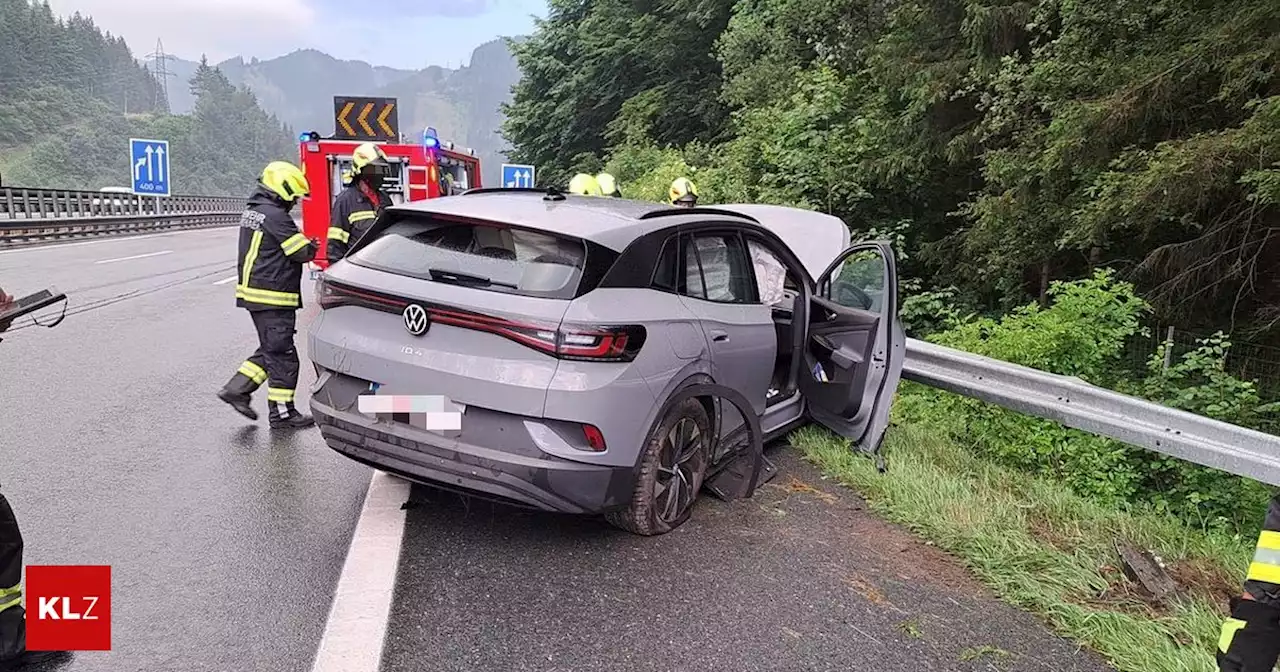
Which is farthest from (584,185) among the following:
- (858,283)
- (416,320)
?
(416,320)

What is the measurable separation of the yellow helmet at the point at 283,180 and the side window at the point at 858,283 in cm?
362

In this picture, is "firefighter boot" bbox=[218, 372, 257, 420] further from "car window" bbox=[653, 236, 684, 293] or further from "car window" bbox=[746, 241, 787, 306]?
"car window" bbox=[746, 241, 787, 306]

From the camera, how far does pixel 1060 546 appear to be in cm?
409

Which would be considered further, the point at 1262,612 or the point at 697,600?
the point at 697,600

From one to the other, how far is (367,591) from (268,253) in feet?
10.4

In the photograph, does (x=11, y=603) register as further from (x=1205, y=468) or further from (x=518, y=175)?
(x=518, y=175)

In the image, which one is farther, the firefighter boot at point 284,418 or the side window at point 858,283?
the firefighter boot at point 284,418

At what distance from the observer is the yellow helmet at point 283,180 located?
5777mm

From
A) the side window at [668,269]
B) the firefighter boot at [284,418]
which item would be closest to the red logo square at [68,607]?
Result: the firefighter boot at [284,418]

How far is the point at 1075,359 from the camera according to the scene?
20.8ft

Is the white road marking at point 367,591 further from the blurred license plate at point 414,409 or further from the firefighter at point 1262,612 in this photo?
the firefighter at point 1262,612

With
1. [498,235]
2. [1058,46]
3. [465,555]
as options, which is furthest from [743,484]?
[1058,46]

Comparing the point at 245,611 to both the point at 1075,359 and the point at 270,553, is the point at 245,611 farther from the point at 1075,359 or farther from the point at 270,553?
the point at 1075,359

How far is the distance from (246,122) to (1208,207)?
146 meters
